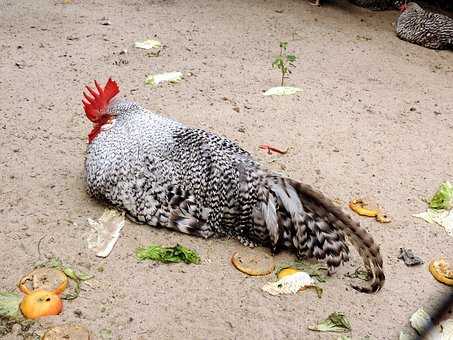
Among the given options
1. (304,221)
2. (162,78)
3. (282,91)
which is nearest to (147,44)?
(162,78)

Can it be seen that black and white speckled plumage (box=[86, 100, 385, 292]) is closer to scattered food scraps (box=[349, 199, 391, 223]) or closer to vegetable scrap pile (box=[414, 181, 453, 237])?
scattered food scraps (box=[349, 199, 391, 223])

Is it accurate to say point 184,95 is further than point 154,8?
No

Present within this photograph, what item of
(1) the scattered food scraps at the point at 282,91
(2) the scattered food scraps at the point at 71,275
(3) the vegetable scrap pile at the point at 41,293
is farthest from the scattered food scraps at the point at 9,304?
(1) the scattered food scraps at the point at 282,91

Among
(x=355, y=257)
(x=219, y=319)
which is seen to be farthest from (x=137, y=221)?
(x=355, y=257)

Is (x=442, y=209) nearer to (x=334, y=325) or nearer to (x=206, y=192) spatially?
(x=334, y=325)

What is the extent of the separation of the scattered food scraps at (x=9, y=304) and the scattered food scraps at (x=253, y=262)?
1263mm

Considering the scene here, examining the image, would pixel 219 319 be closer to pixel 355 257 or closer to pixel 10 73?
pixel 355 257

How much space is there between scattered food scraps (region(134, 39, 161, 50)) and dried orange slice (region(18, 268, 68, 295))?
3757 mm

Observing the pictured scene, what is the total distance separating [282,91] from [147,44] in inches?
72.5

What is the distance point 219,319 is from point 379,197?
1775 mm

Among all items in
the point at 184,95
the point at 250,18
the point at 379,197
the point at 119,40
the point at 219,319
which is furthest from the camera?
the point at 250,18

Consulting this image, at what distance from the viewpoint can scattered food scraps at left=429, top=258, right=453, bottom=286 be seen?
338 cm

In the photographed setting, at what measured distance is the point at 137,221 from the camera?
3613 mm

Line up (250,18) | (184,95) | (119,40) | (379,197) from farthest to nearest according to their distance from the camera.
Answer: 1. (250,18)
2. (119,40)
3. (184,95)
4. (379,197)
